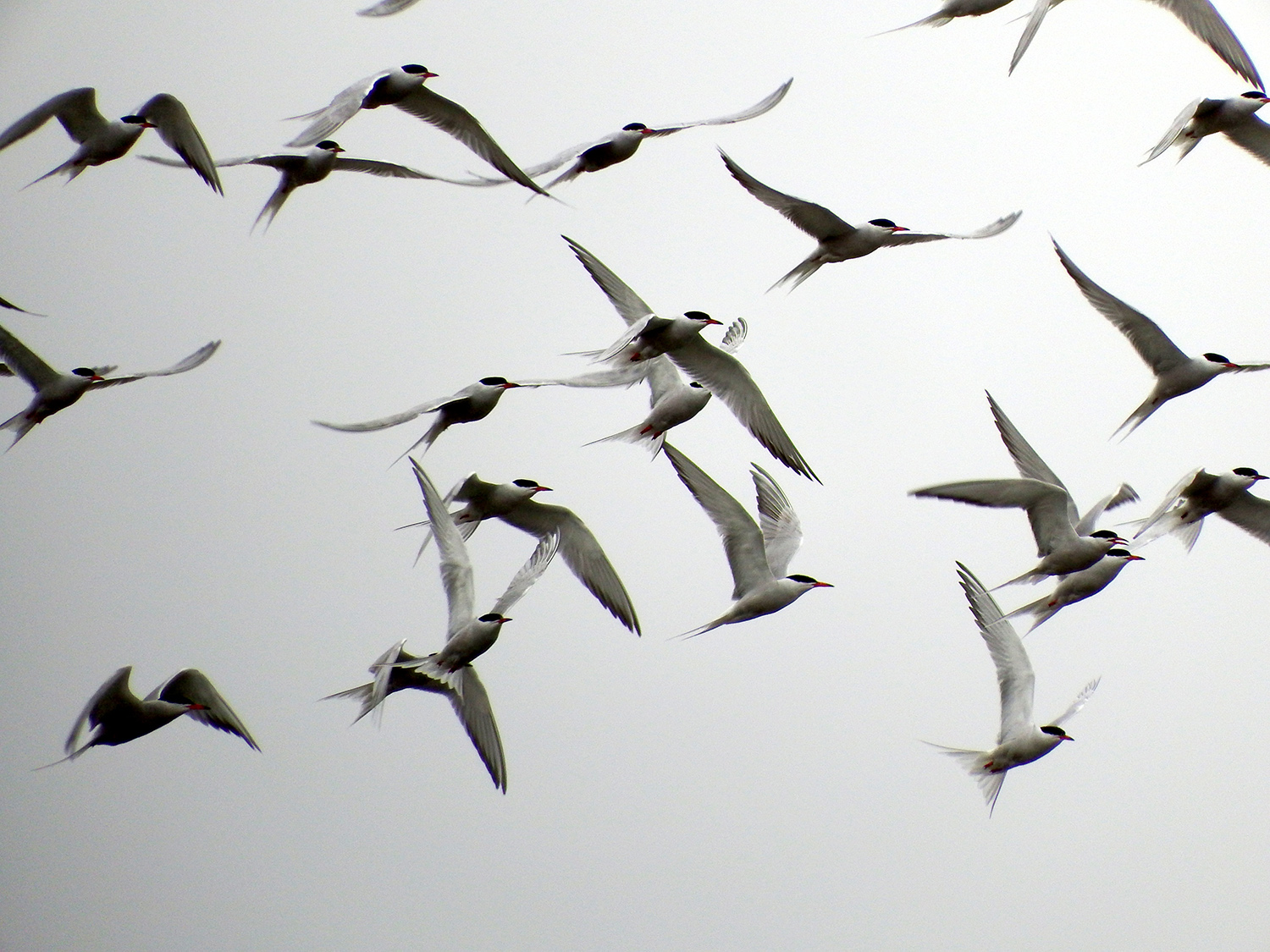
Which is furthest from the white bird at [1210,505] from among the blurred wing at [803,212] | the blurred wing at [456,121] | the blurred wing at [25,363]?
the blurred wing at [25,363]

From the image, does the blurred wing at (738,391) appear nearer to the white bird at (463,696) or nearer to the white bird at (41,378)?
the white bird at (463,696)

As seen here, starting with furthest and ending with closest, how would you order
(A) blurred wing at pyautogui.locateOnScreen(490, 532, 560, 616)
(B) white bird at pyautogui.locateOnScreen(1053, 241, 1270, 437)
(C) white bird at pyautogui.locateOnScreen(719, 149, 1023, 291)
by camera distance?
1. (B) white bird at pyautogui.locateOnScreen(1053, 241, 1270, 437)
2. (C) white bird at pyautogui.locateOnScreen(719, 149, 1023, 291)
3. (A) blurred wing at pyautogui.locateOnScreen(490, 532, 560, 616)

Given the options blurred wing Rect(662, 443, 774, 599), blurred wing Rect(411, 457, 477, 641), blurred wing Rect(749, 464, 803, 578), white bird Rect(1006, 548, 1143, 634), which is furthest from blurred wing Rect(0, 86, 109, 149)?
white bird Rect(1006, 548, 1143, 634)

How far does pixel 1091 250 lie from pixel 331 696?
2.22 metres

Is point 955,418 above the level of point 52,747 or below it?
above

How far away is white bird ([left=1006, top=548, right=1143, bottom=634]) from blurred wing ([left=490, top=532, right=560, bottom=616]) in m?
0.98

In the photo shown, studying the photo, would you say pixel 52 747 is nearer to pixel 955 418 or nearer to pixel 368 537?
pixel 368 537

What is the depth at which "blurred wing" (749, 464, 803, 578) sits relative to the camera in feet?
8.05

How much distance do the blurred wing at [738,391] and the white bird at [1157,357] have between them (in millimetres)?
659

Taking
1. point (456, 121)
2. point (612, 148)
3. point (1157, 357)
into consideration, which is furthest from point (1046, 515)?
point (456, 121)

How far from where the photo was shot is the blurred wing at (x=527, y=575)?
212cm

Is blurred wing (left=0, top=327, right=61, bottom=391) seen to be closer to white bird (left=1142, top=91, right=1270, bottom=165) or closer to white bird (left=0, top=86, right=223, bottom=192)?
white bird (left=0, top=86, right=223, bottom=192)

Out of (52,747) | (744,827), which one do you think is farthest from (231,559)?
(744,827)

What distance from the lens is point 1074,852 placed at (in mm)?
2910
